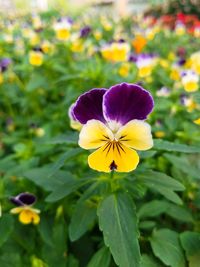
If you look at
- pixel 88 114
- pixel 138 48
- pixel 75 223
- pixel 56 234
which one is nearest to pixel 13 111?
pixel 138 48

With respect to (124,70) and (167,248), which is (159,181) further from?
(124,70)

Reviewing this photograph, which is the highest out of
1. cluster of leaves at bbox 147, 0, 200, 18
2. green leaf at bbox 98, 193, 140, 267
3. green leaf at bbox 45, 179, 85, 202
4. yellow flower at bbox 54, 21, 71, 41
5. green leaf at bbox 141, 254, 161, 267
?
cluster of leaves at bbox 147, 0, 200, 18

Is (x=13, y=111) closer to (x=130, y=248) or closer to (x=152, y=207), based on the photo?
(x=152, y=207)

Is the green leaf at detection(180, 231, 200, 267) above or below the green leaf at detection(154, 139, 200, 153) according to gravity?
below

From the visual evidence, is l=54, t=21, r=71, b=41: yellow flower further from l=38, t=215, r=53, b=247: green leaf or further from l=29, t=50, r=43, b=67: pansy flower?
l=38, t=215, r=53, b=247: green leaf

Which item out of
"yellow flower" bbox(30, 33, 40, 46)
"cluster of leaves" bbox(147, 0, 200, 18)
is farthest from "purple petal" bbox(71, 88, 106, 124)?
"cluster of leaves" bbox(147, 0, 200, 18)

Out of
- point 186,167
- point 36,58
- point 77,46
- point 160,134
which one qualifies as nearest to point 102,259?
point 186,167
